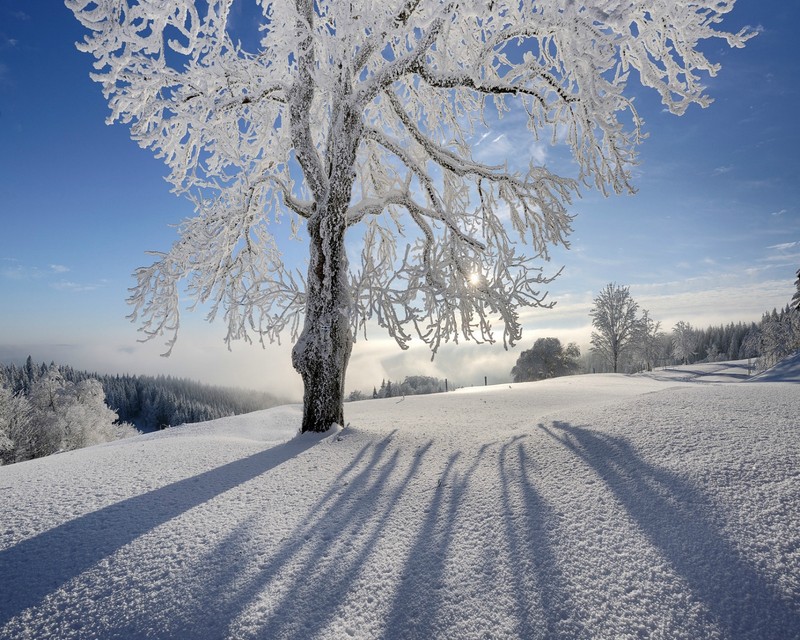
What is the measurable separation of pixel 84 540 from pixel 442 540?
2464 millimetres

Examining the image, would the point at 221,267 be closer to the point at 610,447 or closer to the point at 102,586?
the point at 102,586

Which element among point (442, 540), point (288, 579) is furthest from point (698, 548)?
point (288, 579)

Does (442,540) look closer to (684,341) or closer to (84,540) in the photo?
(84,540)

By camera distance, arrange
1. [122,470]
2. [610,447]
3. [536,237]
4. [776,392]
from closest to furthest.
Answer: [610,447], [122,470], [776,392], [536,237]

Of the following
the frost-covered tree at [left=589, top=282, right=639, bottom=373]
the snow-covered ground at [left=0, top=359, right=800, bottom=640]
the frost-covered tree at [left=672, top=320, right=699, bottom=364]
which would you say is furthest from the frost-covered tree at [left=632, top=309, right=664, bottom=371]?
the snow-covered ground at [left=0, top=359, right=800, bottom=640]

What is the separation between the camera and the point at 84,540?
271cm

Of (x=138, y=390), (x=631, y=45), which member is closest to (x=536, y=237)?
(x=631, y=45)

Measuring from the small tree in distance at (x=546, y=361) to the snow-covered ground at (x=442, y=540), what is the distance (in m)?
30.3

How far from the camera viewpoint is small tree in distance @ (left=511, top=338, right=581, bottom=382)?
33562mm

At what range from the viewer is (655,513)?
264 cm

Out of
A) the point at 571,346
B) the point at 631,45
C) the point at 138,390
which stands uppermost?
the point at 631,45

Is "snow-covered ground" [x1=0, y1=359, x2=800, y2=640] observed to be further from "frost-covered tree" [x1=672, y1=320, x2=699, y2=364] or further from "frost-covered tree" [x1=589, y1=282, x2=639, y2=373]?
"frost-covered tree" [x1=672, y1=320, x2=699, y2=364]

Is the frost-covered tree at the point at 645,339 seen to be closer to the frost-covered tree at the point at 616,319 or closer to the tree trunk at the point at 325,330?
the frost-covered tree at the point at 616,319

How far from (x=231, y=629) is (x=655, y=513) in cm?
265
